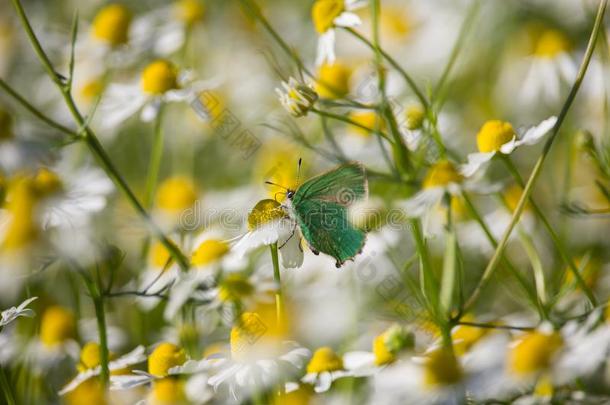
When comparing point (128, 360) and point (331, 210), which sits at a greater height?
point (331, 210)

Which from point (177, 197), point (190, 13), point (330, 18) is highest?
point (190, 13)

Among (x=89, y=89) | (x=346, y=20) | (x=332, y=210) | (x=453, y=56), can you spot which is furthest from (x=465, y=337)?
(x=89, y=89)

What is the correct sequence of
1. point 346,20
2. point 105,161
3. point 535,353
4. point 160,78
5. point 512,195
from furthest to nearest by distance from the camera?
1. point 512,195
2. point 160,78
3. point 346,20
4. point 105,161
5. point 535,353

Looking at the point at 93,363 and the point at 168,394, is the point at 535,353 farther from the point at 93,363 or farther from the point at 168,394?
the point at 93,363

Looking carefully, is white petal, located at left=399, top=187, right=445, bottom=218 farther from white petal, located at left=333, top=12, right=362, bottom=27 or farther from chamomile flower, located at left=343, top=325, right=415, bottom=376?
white petal, located at left=333, top=12, right=362, bottom=27

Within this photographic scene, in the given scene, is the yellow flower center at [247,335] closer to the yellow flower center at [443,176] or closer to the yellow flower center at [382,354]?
the yellow flower center at [382,354]

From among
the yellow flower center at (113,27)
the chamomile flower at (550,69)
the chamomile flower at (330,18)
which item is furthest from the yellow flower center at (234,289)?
the chamomile flower at (550,69)

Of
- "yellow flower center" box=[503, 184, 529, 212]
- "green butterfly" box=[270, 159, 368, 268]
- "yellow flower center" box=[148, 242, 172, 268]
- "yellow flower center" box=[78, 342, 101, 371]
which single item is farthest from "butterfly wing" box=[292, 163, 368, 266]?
"yellow flower center" box=[503, 184, 529, 212]
